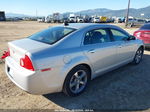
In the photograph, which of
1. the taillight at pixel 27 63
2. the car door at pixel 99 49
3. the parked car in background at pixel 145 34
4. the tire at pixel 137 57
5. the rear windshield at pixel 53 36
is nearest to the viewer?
the taillight at pixel 27 63

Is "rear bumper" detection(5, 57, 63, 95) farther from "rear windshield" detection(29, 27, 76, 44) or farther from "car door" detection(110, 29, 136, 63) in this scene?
"car door" detection(110, 29, 136, 63)

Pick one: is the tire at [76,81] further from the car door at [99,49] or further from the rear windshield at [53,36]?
the rear windshield at [53,36]

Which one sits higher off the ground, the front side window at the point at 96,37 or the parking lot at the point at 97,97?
the front side window at the point at 96,37

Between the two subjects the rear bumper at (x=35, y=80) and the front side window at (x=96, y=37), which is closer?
the rear bumper at (x=35, y=80)

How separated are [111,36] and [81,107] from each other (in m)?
2.21

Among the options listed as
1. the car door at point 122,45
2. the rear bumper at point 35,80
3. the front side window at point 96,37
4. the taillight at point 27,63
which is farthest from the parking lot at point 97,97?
the front side window at point 96,37

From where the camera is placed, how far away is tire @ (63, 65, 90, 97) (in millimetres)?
3137

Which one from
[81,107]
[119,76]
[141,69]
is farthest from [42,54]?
[141,69]

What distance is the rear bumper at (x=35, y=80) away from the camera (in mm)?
→ 2639

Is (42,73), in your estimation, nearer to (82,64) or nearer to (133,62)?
(82,64)

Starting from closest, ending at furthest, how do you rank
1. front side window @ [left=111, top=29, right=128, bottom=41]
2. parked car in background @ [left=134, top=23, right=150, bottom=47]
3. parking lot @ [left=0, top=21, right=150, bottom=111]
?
1. parking lot @ [left=0, top=21, right=150, bottom=111]
2. front side window @ [left=111, top=29, right=128, bottom=41]
3. parked car in background @ [left=134, top=23, right=150, bottom=47]

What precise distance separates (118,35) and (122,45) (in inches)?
14.0

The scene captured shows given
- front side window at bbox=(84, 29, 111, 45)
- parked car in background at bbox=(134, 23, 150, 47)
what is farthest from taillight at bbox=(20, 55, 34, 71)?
parked car in background at bbox=(134, 23, 150, 47)

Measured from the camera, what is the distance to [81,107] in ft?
9.93
